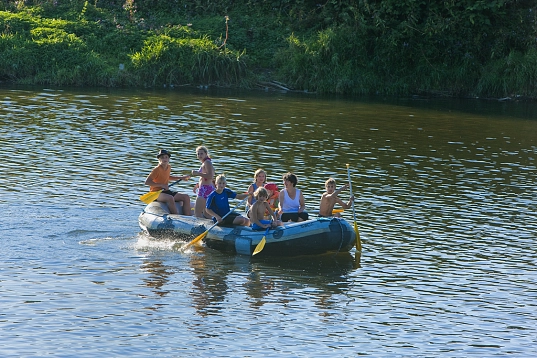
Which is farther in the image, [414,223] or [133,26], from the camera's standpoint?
[133,26]

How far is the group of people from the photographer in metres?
14.0

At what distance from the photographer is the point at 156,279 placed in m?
12.6

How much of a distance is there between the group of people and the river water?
2.26 ft

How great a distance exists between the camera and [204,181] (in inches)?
595

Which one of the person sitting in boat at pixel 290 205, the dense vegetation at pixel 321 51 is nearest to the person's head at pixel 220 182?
the person sitting in boat at pixel 290 205

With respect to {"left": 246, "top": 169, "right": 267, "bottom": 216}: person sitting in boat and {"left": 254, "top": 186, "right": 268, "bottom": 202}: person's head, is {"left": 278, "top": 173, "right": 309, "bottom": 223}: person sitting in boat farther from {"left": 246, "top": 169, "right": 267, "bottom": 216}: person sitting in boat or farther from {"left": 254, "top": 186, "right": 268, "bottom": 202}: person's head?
{"left": 254, "top": 186, "right": 268, "bottom": 202}: person's head

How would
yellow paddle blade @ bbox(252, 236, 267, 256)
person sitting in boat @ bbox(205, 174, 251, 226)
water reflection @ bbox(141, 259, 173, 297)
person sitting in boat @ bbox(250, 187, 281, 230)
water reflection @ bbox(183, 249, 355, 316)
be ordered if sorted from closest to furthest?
water reflection @ bbox(183, 249, 355, 316) → water reflection @ bbox(141, 259, 173, 297) → yellow paddle blade @ bbox(252, 236, 267, 256) → person sitting in boat @ bbox(250, 187, 281, 230) → person sitting in boat @ bbox(205, 174, 251, 226)

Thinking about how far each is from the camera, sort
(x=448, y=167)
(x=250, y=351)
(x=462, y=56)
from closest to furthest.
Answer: (x=250, y=351) < (x=448, y=167) < (x=462, y=56)

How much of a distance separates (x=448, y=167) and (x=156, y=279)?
1043 cm

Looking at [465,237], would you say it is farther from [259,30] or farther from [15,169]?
[259,30]

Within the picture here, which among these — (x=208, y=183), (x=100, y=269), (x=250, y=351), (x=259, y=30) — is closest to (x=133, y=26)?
(x=259, y=30)

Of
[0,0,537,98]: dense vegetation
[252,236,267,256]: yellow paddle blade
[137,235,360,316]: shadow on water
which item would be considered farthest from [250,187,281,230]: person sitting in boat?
[0,0,537,98]: dense vegetation

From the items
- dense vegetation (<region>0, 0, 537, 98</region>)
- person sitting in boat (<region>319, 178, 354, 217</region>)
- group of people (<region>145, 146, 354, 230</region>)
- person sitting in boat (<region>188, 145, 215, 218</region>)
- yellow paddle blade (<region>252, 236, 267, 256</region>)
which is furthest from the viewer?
dense vegetation (<region>0, 0, 537, 98</region>)

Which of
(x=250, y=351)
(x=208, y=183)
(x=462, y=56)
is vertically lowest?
(x=250, y=351)
